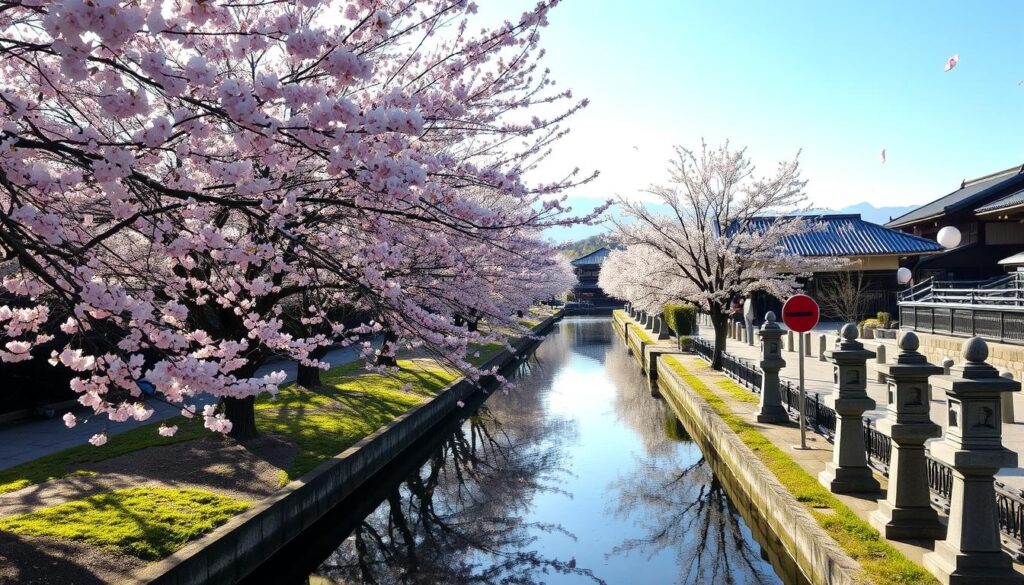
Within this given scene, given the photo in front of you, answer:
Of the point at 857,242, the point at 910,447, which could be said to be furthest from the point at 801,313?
the point at 857,242

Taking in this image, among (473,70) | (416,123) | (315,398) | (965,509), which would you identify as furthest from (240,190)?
(315,398)

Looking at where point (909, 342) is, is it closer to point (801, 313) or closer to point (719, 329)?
point (801, 313)

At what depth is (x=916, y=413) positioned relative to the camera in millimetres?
6324

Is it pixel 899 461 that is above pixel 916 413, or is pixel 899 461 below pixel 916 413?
below

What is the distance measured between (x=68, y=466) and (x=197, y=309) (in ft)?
8.95

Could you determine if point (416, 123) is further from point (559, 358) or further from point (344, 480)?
point (559, 358)

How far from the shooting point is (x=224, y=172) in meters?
4.44

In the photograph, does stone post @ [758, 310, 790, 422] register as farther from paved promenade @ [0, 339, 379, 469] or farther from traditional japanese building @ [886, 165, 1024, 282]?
traditional japanese building @ [886, 165, 1024, 282]

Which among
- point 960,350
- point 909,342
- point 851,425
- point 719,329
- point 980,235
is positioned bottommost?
point 851,425

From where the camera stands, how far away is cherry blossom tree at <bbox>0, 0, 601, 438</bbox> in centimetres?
379

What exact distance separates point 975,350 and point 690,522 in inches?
217

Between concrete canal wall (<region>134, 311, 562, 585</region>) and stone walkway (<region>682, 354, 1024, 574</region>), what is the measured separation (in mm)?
6529

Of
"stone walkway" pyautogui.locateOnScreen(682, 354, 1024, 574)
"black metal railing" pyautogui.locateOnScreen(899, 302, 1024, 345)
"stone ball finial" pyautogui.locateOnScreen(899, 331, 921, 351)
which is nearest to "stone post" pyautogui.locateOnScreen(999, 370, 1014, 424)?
"stone walkway" pyautogui.locateOnScreen(682, 354, 1024, 574)

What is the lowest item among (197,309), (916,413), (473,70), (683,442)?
(683,442)
